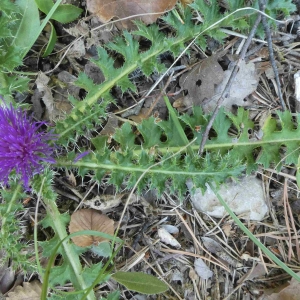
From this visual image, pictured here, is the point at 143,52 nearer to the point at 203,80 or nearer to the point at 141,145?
the point at 203,80

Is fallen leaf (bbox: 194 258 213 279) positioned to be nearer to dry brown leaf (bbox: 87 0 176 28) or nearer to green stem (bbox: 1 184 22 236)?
green stem (bbox: 1 184 22 236)

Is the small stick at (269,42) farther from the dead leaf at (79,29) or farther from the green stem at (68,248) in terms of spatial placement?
the green stem at (68,248)

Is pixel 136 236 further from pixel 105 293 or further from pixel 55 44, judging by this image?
pixel 55 44

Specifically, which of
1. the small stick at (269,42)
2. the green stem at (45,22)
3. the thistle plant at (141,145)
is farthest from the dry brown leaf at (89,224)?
the small stick at (269,42)

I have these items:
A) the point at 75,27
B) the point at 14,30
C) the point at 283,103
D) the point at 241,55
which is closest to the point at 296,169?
the point at 283,103

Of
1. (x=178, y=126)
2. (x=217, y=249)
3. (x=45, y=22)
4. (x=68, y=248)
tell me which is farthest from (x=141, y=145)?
(x=45, y=22)

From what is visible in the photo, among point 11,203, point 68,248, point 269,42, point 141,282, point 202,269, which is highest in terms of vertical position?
point 269,42
